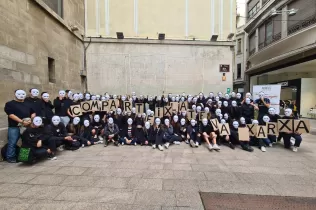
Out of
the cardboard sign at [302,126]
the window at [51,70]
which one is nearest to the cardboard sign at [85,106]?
the window at [51,70]

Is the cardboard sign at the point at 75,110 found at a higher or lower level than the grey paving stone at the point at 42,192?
higher

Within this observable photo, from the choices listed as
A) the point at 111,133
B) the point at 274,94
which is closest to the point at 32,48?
the point at 111,133

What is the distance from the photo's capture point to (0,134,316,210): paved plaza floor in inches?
128

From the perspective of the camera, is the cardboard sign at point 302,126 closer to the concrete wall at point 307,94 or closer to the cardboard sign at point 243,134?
the cardboard sign at point 243,134

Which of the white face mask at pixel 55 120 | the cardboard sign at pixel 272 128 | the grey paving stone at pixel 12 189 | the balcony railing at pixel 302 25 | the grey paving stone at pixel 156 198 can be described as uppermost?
the balcony railing at pixel 302 25

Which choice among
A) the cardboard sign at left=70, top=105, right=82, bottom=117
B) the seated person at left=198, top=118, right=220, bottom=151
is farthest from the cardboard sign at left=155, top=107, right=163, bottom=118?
the cardboard sign at left=70, top=105, right=82, bottom=117

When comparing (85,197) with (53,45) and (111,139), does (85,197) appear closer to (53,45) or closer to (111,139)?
(111,139)

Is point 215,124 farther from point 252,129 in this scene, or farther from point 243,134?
point 252,129

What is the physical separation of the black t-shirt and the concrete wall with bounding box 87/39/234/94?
22.7 feet

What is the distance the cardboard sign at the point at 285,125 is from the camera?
6.45m

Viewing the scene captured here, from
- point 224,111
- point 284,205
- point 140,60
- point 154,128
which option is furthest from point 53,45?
point 284,205

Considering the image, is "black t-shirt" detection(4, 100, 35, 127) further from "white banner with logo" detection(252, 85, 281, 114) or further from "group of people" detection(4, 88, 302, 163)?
"white banner with logo" detection(252, 85, 281, 114)

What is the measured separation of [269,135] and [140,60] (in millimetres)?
8625

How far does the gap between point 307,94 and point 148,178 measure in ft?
53.9
